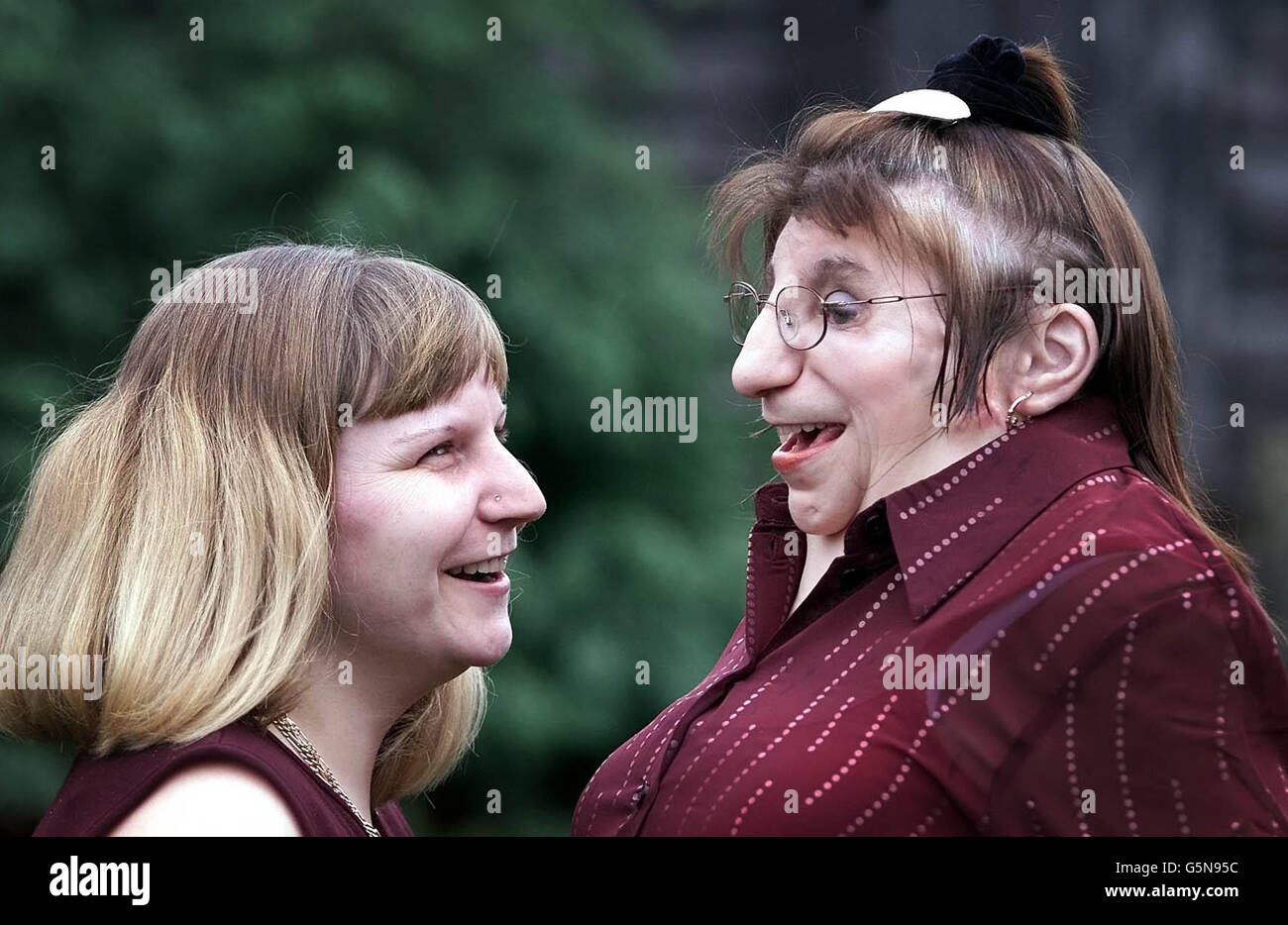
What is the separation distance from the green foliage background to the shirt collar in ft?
6.24

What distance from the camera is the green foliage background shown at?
4105 mm

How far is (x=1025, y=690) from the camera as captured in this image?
6.90ft

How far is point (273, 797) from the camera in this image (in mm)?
2072

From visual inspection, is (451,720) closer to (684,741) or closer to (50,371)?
(684,741)

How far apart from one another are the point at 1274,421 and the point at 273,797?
4.04m

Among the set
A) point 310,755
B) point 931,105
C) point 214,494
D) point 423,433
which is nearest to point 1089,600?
point 931,105

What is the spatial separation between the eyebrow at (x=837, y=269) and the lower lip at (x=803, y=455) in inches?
9.0

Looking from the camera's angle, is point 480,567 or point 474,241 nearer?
point 480,567

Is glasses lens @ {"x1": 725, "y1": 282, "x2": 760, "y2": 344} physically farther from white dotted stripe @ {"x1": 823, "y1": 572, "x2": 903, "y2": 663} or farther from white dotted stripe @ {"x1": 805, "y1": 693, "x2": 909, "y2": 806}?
white dotted stripe @ {"x1": 805, "y1": 693, "x2": 909, "y2": 806}

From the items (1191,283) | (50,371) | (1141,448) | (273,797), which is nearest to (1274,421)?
(1191,283)

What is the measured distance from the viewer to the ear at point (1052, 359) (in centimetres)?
230

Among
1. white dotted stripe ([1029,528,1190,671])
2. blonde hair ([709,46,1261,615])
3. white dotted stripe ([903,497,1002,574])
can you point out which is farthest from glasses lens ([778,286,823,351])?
white dotted stripe ([1029,528,1190,671])

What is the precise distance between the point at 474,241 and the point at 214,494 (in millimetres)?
2079

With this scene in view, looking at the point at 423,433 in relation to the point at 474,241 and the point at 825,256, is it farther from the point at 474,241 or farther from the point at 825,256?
the point at 474,241
